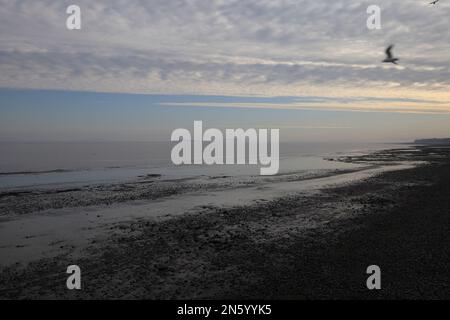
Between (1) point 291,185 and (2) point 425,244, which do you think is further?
(1) point 291,185

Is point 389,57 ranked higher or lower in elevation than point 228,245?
higher

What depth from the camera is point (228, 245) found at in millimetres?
15609

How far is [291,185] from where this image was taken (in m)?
36.2

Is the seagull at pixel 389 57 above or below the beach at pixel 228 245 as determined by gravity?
above

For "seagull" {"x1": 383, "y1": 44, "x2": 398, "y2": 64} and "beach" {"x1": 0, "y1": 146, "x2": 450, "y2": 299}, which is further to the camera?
"seagull" {"x1": 383, "y1": 44, "x2": 398, "y2": 64}

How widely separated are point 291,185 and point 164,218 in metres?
Result: 17.9

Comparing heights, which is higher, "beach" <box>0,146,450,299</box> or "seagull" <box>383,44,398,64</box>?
"seagull" <box>383,44,398,64</box>

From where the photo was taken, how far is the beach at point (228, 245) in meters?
11.2

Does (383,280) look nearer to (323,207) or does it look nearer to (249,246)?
(249,246)

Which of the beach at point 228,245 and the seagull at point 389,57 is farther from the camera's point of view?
the seagull at point 389,57

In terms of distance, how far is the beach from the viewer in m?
11.2
